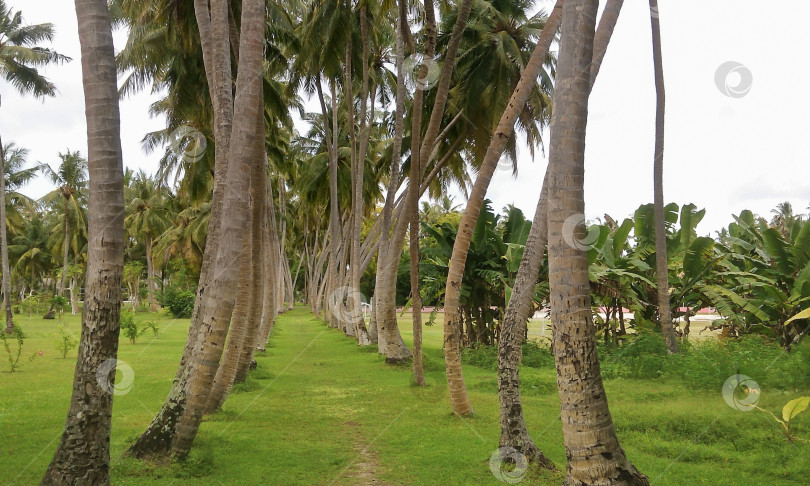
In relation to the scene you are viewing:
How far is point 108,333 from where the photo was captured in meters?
5.08

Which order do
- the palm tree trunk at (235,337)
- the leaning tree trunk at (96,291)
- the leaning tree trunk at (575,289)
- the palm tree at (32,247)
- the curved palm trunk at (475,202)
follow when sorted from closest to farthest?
the leaning tree trunk at (575,289), the leaning tree trunk at (96,291), the curved palm trunk at (475,202), the palm tree trunk at (235,337), the palm tree at (32,247)

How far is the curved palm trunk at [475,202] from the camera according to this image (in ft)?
25.4

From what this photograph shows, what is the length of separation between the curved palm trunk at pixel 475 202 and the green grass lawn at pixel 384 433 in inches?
→ 26.5

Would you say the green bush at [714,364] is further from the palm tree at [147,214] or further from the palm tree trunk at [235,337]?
the palm tree at [147,214]

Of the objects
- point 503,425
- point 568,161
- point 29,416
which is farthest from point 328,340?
point 568,161

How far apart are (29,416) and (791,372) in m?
11.5

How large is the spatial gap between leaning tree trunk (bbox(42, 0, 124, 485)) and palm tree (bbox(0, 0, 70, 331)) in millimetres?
20669

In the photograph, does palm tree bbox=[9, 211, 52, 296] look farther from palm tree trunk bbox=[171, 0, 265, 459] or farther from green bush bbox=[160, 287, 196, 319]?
palm tree trunk bbox=[171, 0, 265, 459]

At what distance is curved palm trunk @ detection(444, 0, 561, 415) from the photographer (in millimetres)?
7754

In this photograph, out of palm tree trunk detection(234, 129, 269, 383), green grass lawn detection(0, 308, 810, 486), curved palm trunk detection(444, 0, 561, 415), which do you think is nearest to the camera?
green grass lawn detection(0, 308, 810, 486)

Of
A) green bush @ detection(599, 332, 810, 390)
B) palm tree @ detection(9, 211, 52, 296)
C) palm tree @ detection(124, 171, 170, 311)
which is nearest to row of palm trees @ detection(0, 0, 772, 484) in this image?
green bush @ detection(599, 332, 810, 390)

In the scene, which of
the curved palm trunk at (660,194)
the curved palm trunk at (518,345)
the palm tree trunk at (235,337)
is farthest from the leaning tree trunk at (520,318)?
the curved palm trunk at (660,194)

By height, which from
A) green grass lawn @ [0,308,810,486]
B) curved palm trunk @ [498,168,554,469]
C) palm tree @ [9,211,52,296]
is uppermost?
palm tree @ [9,211,52,296]

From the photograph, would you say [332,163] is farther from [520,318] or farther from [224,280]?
[520,318]
